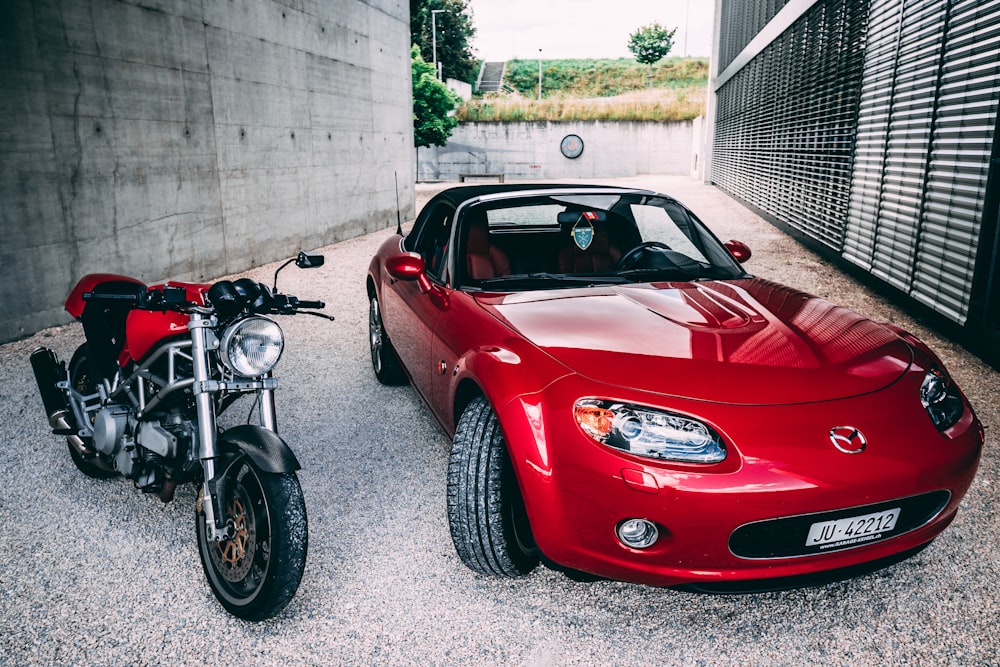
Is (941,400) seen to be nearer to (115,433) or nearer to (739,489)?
(739,489)

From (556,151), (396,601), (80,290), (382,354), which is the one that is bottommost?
(396,601)

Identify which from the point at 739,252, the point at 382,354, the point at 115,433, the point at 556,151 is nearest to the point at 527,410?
the point at 115,433

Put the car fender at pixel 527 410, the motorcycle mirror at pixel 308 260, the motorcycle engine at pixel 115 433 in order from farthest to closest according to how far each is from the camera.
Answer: the motorcycle engine at pixel 115 433, the motorcycle mirror at pixel 308 260, the car fender at pixel 527 410

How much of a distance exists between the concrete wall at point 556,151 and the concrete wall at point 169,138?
24.0 meters

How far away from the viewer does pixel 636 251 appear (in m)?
3.78

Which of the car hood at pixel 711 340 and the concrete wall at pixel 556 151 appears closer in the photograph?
the car hood at pixel 711 340

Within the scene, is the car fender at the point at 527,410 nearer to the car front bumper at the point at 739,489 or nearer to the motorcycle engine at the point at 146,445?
the car front bumper at the point at 739,489

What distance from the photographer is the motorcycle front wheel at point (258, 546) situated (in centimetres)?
241

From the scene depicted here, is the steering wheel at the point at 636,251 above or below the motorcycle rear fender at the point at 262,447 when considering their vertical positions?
above

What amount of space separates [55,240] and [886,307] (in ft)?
25.7

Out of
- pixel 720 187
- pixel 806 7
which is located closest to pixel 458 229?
pixel 806 7

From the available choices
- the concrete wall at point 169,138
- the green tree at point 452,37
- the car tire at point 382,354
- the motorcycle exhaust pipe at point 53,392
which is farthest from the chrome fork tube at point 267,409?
the green tree at point 452,37

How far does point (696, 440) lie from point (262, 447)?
53.5 inches

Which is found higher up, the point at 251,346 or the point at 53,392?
the point at 251,346
